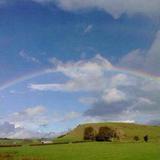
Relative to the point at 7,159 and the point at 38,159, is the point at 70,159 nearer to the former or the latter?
the point at 38,159

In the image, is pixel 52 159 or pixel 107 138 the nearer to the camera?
pixel 52 159

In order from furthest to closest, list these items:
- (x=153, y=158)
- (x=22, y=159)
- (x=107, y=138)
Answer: (x=107, y=138) < (x=22, y=159) < (x=153, y=158)

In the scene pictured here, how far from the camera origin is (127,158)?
63.8 metres

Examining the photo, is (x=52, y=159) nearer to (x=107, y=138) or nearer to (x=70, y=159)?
(x=70, y=159)

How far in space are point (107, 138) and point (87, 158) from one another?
135m

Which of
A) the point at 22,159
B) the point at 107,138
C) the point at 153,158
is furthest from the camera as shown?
the point at 107,138

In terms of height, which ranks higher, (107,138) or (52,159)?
(107,138)

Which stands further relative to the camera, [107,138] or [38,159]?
[107,138]

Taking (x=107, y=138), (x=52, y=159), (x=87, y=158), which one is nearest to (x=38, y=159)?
(x=52, y=159)

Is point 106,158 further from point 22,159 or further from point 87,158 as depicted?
point 22,159

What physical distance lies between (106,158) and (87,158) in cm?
290

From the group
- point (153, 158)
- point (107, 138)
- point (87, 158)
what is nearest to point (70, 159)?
point (87, 158)

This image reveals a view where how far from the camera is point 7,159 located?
69.2 meters

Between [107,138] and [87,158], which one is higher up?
[107,138]
